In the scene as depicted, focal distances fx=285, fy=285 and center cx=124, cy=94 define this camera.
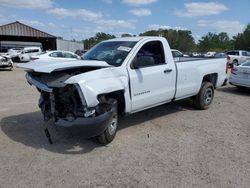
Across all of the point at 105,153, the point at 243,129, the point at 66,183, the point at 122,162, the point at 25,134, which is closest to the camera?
the point at 66,183

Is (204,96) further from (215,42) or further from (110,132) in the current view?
(215,42)

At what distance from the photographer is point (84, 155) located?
15.7ft

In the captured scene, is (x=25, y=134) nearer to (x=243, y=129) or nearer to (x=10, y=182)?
(x=10, y=182)

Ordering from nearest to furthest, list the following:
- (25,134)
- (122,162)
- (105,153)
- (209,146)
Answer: (122,162), (105,153), (209,146), (25,134)

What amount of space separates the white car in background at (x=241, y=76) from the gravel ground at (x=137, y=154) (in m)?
4.62

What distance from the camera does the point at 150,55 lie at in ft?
20.7

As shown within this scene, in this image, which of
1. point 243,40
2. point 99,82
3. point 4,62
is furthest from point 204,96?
point 243,40

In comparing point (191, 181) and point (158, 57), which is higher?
point (158, 57)

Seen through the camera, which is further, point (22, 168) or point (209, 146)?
point (209, 146)

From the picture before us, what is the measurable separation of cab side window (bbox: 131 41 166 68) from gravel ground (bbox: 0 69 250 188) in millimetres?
1418

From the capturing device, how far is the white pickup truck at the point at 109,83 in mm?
4621

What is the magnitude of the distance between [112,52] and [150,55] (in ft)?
2.94

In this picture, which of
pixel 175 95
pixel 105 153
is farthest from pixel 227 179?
pixel 175 95

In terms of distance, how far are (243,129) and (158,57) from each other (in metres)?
2.48
